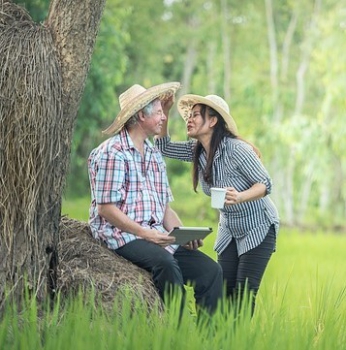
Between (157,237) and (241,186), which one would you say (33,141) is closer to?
(157,237)

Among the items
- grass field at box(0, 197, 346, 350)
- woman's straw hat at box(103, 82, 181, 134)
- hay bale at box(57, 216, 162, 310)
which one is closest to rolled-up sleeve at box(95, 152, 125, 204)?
woman's straw hat at box(103, 82, 181, 134)

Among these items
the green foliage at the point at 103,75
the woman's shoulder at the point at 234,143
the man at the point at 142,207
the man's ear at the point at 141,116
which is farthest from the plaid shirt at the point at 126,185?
the green foliage at the point at 103,75

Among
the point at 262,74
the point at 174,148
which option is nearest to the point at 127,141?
the point at 174,148

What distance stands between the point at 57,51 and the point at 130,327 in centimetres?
162

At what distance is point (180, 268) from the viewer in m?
6.46

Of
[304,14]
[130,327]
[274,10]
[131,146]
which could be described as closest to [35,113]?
[131,146]

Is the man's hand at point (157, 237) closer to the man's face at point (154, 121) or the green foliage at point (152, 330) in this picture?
the green foliage at point (152, 330)

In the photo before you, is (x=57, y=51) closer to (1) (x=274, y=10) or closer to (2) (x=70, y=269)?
(2) (x=70, y=269)

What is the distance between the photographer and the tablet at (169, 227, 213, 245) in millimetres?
6145

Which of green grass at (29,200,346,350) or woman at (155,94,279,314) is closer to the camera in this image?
green grass at (29,200,346,350)

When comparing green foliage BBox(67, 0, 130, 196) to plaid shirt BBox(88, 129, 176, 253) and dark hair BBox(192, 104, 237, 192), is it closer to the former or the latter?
dark hair BBox(192, 104, 237, 192)

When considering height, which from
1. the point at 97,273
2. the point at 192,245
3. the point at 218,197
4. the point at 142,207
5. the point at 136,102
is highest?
the point at 136,102

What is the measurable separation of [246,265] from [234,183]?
0.45m

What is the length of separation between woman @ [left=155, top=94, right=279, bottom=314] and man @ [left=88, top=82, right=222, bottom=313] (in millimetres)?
324
